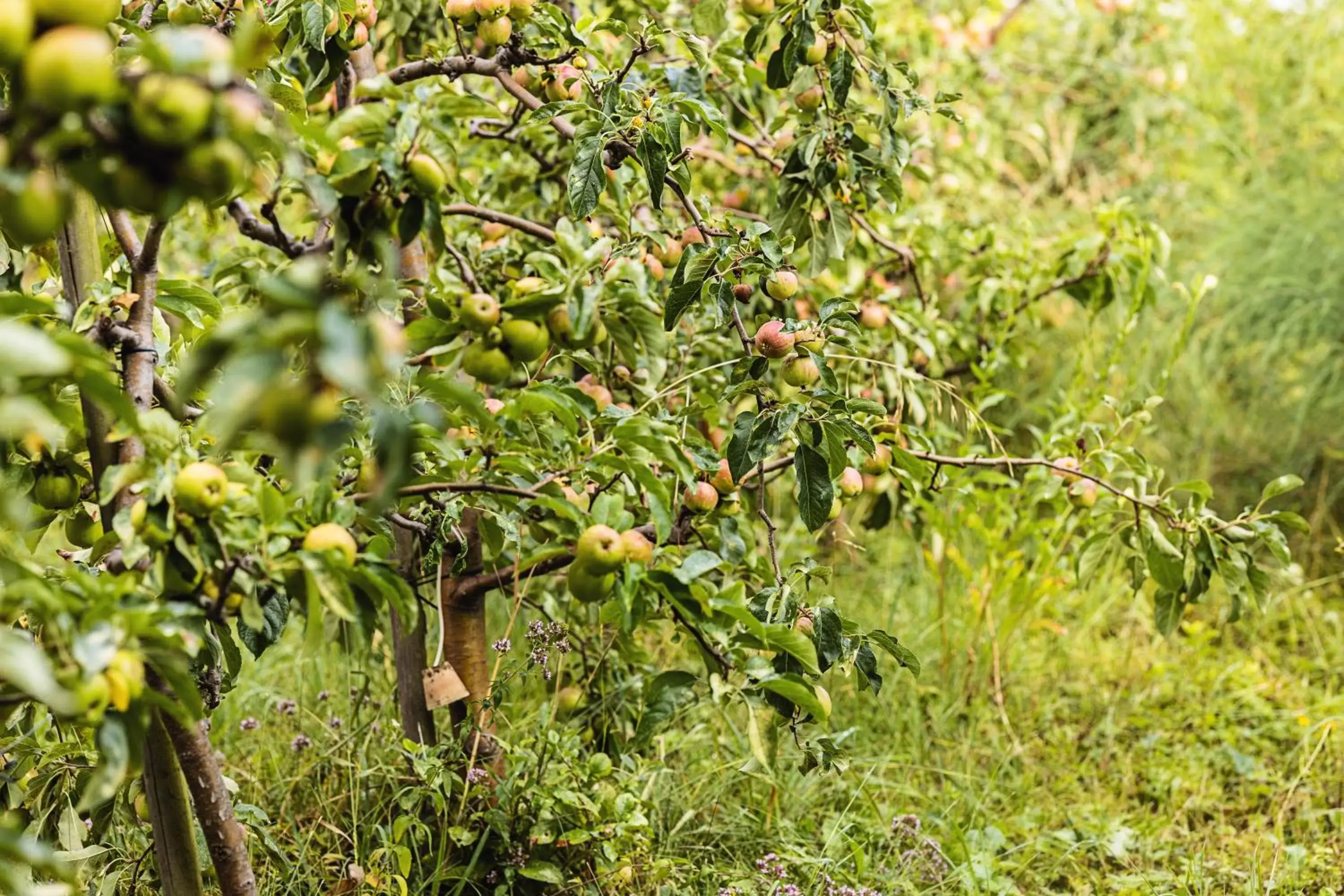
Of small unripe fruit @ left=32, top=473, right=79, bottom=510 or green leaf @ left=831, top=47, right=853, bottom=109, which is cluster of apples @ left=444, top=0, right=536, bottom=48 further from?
small unripe fruit @ left=32, top=473, right=79, bottom=510

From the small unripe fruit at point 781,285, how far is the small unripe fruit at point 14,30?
70cm

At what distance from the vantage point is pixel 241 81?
717 mm

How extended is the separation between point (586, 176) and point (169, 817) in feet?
2.51

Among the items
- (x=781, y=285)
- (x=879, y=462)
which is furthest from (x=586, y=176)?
(x=879, y=462)

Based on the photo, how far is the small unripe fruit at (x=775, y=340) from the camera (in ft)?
3.66

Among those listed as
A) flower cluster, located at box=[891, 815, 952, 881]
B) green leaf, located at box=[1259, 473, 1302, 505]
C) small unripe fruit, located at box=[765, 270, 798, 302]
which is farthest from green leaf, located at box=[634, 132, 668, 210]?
flower cluster, located at box=[891, 815, 952, 881]

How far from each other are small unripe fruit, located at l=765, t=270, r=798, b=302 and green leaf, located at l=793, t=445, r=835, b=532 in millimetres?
152

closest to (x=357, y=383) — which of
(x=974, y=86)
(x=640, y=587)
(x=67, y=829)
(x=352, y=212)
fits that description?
(x=352, y=212)

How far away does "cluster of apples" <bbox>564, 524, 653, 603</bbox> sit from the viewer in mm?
909

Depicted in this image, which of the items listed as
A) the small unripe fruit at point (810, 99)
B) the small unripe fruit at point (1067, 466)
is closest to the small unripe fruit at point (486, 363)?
the small unripe fruit at point (810, 99)

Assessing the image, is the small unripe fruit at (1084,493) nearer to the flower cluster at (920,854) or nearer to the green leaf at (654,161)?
the flower cluster at (920,854)

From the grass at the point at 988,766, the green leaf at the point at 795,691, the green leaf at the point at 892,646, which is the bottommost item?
the grass at the point at 988,766

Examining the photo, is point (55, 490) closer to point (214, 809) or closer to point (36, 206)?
point (214, 809)

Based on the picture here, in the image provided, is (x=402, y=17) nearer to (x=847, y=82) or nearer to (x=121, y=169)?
(x=847, y=82)
